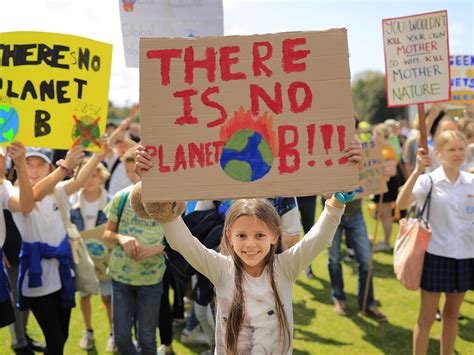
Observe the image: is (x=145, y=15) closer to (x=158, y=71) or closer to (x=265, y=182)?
(x=158, y=71)

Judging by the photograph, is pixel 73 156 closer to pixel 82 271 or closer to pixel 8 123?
pixel 8 123

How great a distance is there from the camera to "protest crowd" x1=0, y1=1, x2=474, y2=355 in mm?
2174

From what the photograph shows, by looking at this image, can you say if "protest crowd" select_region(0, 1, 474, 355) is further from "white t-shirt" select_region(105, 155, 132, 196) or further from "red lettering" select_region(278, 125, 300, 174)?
"white t-shirt" select_region(105, 155, 132, 196)

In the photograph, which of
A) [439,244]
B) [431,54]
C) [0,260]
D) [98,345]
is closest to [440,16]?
[431,54]

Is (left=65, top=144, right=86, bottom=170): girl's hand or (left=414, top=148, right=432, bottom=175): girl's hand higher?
(left=65, top=144, right=86, bottom=170): girl's hand

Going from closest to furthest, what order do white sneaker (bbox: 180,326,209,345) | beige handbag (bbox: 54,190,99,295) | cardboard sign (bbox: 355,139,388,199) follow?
beige handbag (bbox: 54,190,99,295) → white sneaker (bbox: 180,326,209,345) → cardboard sign (bbox: 355,139,388,199)

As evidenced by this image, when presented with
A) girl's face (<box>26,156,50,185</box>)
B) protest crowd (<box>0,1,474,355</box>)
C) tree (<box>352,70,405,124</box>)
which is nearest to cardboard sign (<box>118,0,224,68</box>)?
protest crowd (<box>0,1,474,355</box>)

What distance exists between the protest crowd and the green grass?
0.10 meters

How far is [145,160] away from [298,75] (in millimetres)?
744

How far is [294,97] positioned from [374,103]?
61.9m

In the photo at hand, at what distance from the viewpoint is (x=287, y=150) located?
86.3 inches

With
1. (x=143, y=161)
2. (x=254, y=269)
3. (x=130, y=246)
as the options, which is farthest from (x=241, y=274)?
(x=130, y=246)

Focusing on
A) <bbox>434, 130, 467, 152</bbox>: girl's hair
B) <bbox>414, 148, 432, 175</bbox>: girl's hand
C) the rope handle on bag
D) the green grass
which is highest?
<bbox>434, 130, 467, 152</bbox>: girl's hair

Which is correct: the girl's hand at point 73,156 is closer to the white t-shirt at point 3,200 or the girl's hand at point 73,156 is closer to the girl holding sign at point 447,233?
the white t-shirt at point 3,200
